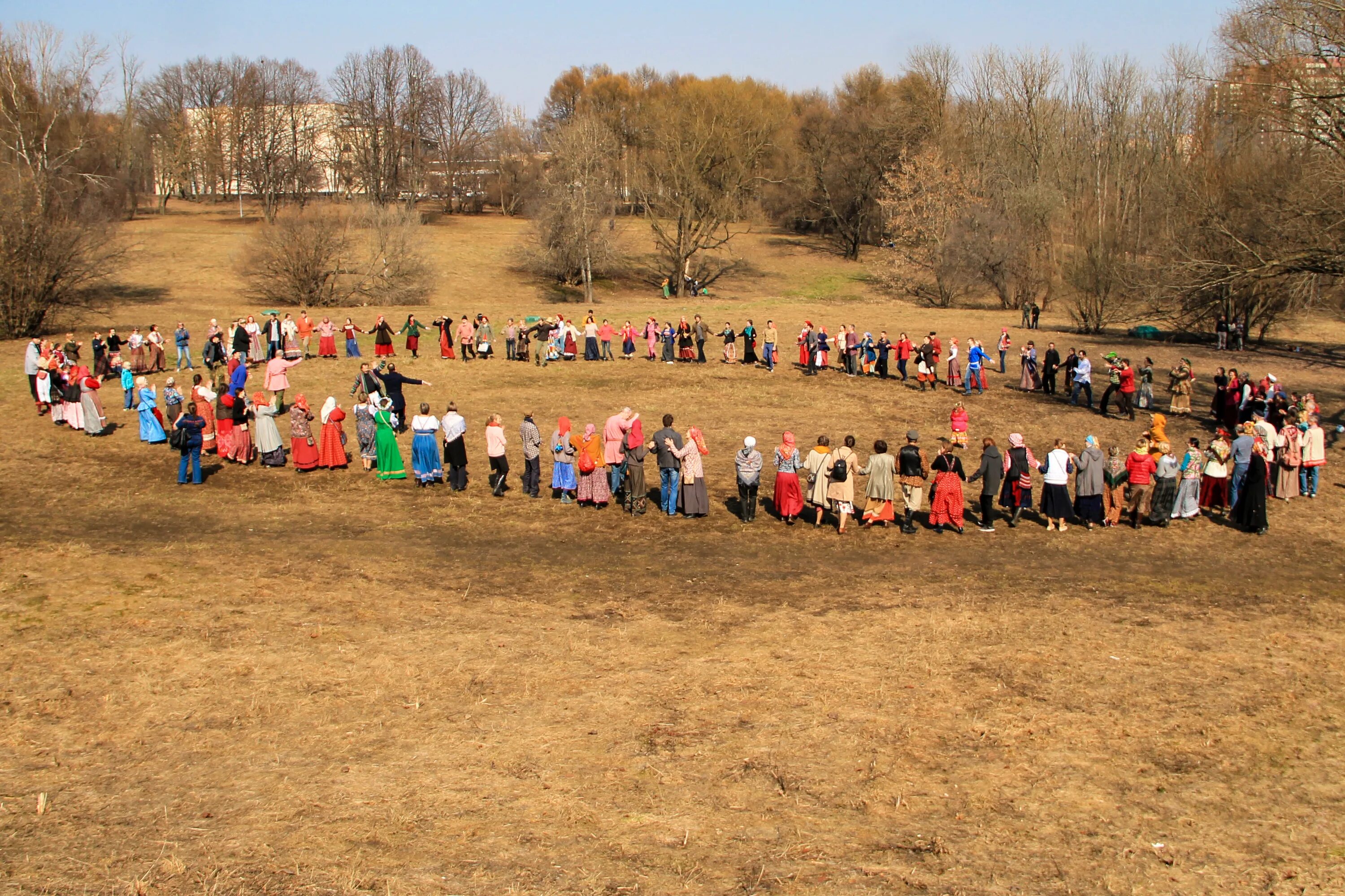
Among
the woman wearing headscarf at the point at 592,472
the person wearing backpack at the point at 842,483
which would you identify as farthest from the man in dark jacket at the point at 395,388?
the person wearing backpack at the point at 842,483

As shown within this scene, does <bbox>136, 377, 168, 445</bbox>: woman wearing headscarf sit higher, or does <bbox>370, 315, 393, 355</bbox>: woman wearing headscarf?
<bbox>370, 315, 393, 355</bbox>: woman wearing headscarf

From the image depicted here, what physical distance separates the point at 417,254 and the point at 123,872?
39.8 meters

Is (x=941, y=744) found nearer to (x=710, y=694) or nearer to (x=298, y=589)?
(x=710, y=694)

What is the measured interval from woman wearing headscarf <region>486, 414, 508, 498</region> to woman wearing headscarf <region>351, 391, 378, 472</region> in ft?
7.95

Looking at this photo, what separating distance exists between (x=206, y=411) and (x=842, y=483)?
12.3m

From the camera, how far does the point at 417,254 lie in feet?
143

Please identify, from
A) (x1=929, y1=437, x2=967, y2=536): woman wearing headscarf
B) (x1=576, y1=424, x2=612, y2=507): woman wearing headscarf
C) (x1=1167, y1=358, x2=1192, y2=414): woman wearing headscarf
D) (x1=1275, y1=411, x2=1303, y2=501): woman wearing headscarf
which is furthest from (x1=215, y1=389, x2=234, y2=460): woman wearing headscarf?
(x1=1167, y1=358, x2=1192, y2=414): woman wearing headscarf

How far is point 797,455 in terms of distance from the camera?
50.8 ft

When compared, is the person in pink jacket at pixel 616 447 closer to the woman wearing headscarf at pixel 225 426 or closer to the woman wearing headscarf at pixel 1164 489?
the woman wearing headscarf at pixel 225 426

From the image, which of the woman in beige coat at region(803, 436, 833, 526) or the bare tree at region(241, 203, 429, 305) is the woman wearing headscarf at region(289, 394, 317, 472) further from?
the bare tree at region(241, 203, 429, 305)

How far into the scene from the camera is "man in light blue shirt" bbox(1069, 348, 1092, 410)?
75.6ft

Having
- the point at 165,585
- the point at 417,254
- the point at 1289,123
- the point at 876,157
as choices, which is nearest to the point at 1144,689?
the point at 165,585


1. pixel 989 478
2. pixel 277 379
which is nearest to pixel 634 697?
pixel 989 478

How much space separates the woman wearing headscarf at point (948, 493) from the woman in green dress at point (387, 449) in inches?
365
